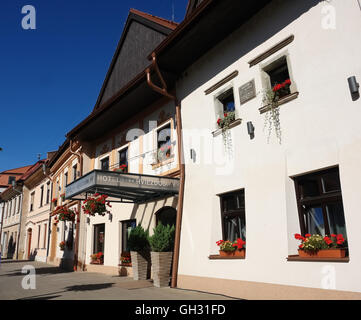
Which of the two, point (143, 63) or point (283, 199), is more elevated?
point (143, 63)

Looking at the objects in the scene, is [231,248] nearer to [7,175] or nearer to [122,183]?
[122,183]

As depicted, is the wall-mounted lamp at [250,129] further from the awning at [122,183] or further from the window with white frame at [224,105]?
the awning at [122,183]

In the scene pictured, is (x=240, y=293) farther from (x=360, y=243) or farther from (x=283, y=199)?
Answer: (x=360, y=243)

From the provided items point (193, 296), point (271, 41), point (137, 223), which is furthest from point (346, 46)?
point (137, 223)

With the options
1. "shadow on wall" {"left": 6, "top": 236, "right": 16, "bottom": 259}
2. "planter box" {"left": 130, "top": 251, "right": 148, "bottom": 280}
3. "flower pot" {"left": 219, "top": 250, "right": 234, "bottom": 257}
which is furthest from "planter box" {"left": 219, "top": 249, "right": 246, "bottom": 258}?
"shadow on wall" {"left": 6, "top": 236, "right": 16, "bottom": 259}

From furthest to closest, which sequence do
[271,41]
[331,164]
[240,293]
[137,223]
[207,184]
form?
[137,223] < [207,184] < [271,41] < [240,293] < [331,164]

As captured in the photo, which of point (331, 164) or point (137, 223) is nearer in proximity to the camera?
point (331, 164)

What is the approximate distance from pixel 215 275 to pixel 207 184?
89.0 inches

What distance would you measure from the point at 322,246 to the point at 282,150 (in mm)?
2024

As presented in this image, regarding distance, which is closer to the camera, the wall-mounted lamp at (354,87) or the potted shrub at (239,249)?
the wall-mounted lamp at (354,87)

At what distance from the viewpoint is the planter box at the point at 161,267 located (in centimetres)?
876

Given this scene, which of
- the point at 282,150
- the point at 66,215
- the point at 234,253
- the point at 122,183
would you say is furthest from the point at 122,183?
the point at 66,215

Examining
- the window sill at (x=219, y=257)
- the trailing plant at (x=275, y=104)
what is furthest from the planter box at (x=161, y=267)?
the trailing plant at (x=275, y=104)

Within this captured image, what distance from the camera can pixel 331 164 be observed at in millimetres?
5488
